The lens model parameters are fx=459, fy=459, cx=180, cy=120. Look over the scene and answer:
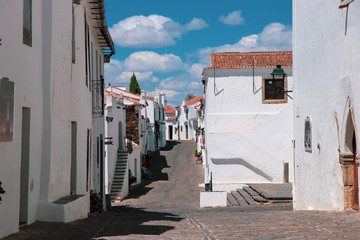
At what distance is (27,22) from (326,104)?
24.3 feet

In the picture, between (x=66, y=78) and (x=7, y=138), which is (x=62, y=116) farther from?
(x=7, y=138)

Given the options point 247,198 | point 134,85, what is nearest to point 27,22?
point 247,198

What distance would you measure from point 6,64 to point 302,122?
10212mm

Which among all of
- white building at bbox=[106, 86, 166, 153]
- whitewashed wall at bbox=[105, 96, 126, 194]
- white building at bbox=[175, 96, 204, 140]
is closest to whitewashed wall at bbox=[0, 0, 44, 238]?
whitewashed wall at bbox=[105, 96, 126, 194]

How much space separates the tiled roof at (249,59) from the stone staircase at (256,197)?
9.05 m

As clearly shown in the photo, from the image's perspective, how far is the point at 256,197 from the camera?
65.2ft

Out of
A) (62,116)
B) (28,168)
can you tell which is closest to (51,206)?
(28,168)

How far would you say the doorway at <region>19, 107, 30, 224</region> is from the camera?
7.79 m

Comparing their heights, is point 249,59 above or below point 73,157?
above

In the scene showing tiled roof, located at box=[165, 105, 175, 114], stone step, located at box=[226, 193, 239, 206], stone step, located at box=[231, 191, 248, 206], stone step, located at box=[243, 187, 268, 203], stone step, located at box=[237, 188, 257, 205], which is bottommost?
stone step, located at box=[226, 193, 239, 206]

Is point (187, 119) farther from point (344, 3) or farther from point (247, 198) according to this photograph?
point (344, 3)

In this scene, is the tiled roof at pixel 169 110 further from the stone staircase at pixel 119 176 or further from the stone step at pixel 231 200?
the stone step at pixel 231 200

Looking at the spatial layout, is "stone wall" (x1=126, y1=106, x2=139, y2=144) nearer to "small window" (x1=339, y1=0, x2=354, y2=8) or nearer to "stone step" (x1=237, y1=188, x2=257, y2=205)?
"stone step" (x1=237, y1=188, x2=257, y2=205)

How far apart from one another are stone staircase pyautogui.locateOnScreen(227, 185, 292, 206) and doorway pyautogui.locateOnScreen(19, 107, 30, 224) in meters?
12.6
